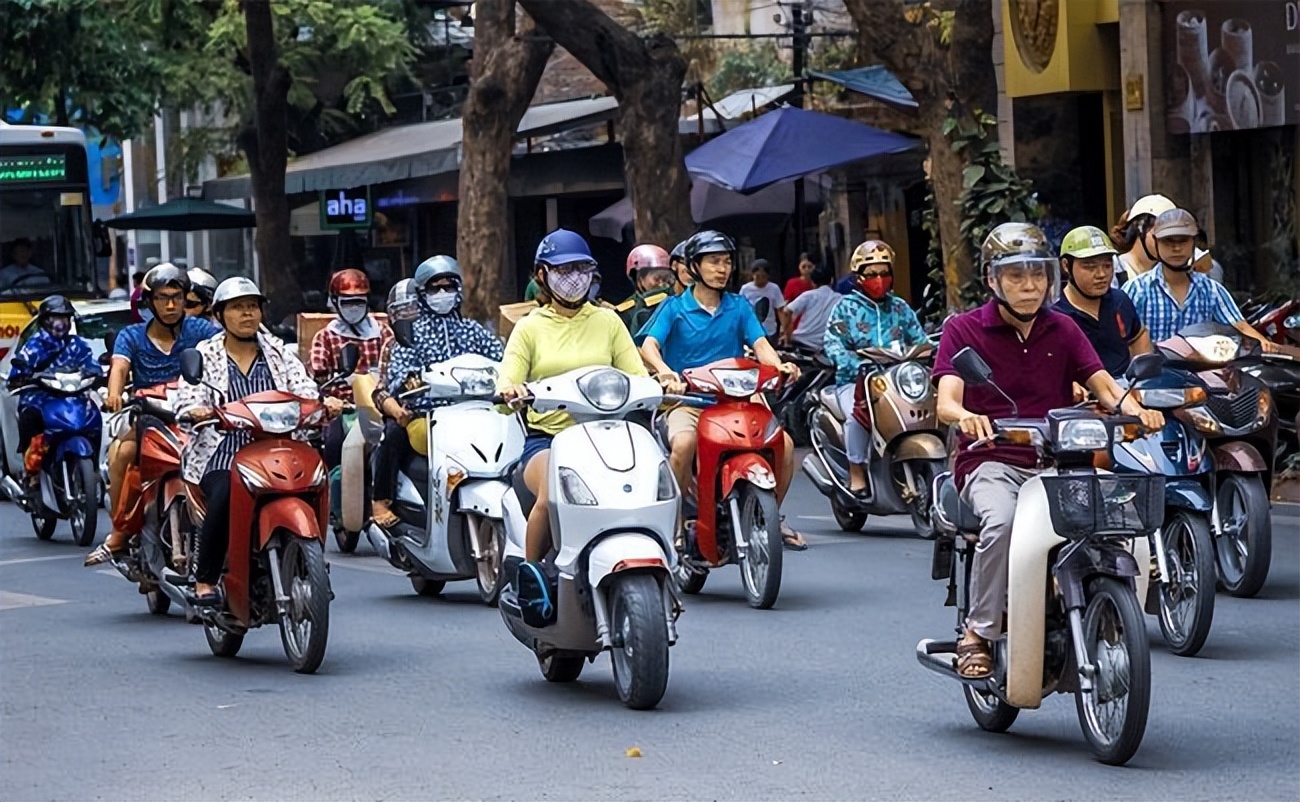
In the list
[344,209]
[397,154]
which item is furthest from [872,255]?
[344,209]

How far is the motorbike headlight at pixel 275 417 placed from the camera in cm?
937

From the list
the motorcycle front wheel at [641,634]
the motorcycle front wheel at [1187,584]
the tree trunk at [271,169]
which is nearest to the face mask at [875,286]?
the motorcycle front wheel at [1187,584]

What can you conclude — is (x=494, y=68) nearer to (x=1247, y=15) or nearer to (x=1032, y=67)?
(x=1032, y=67)

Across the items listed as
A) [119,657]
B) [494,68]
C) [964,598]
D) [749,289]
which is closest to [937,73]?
[749,289]

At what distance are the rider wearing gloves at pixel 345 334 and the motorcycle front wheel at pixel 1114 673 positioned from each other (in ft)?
23.7

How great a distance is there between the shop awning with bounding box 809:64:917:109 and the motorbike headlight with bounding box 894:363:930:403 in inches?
410

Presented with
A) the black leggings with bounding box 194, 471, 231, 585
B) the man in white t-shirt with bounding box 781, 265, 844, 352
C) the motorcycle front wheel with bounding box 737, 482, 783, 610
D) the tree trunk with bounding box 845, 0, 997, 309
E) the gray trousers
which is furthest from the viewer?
the man in white t-shirt with bounding box 781, 265, 844, 352

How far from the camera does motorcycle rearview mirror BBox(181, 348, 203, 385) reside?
30.7 feet

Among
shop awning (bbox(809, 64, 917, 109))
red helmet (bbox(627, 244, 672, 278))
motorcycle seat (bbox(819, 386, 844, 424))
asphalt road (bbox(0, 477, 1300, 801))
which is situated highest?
shop awning (bbox(809, 64, 917, 109))

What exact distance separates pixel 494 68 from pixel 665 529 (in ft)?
56.1

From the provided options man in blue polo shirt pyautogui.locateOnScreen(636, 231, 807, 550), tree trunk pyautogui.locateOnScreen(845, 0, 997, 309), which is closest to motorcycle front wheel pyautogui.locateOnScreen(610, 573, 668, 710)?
man in blue polo shirt pyautogui.locateOnScreen(636, 231, 807, 550)

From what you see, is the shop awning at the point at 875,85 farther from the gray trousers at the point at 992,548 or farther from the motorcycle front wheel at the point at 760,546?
the gray trousers at the point at 992,548

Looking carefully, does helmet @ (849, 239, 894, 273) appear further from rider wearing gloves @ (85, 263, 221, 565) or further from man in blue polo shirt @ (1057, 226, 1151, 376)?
man in blue polo shirt @ (1057, 226, 1151, 376)

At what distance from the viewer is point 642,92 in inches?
844
